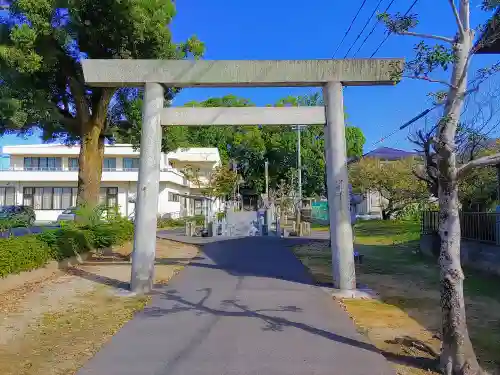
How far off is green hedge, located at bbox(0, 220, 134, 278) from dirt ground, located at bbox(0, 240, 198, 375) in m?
0.46

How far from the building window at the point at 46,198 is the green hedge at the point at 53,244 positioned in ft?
75.0

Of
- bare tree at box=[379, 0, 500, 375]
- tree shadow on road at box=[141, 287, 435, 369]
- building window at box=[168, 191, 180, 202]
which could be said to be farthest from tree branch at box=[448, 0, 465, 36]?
building window at box=[168, 191, 180, 202]

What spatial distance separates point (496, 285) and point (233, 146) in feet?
161

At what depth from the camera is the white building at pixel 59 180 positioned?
37375mm

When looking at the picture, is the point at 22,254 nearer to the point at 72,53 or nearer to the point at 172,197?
the point at 72,53

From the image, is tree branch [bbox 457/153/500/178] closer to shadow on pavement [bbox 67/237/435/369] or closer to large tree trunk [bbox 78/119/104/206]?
shadow on pavement [bbox 67/237/435/369]

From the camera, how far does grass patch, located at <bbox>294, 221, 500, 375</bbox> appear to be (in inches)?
220

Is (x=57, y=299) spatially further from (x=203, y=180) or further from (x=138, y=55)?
(x=203, y=180)

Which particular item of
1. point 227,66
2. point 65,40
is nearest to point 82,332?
point 227,66

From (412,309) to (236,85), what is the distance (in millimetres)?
5319

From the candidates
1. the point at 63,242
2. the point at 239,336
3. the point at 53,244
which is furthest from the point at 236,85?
the point at 63,242

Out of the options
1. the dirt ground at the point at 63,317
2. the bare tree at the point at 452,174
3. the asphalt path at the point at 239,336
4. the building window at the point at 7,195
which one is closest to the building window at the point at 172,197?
the building window at the point at 7,195

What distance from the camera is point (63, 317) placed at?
23.9ft

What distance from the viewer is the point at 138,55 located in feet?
50.2
